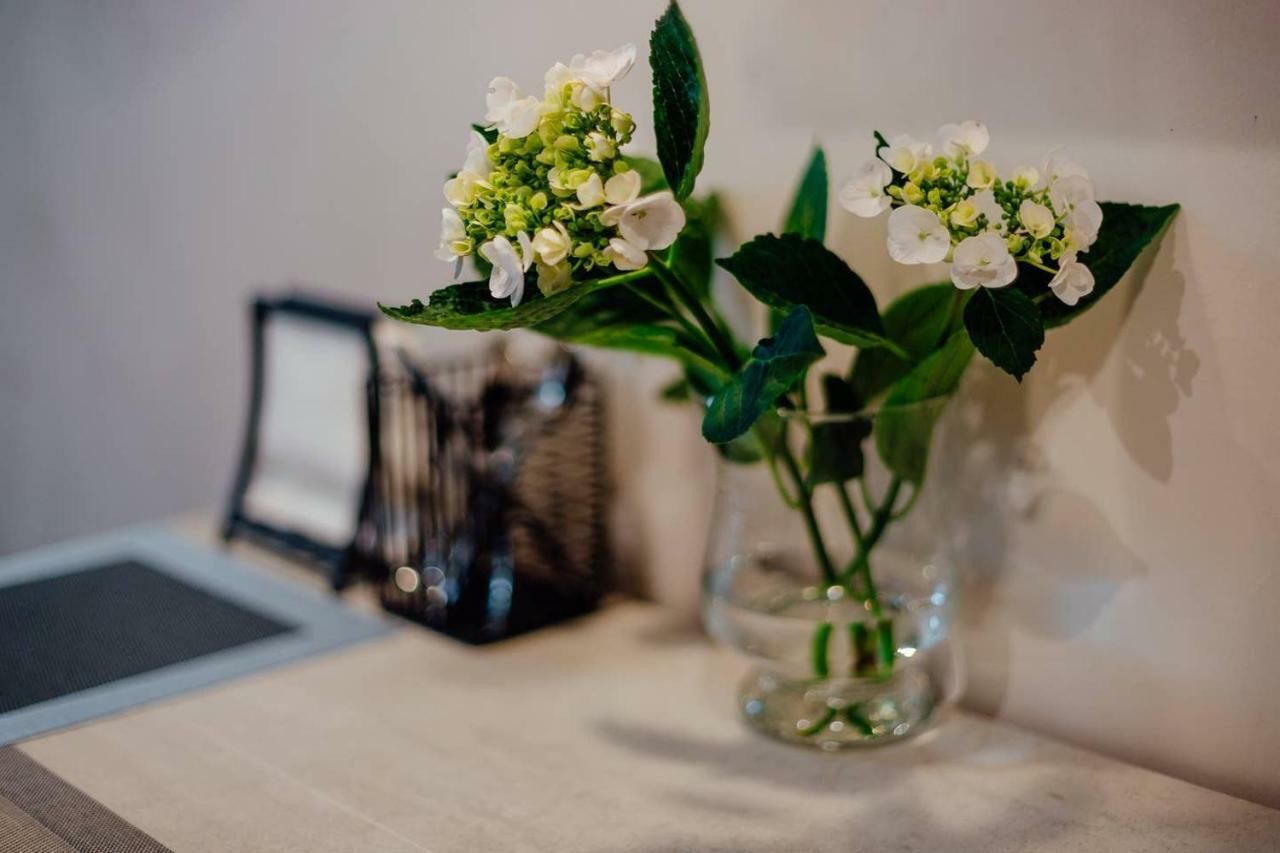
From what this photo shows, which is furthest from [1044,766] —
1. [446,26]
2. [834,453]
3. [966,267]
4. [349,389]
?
[446,26]

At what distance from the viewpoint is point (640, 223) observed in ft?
2.93

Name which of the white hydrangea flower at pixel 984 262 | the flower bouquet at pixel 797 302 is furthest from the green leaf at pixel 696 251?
the white hydrangea flower at pixel 984 262

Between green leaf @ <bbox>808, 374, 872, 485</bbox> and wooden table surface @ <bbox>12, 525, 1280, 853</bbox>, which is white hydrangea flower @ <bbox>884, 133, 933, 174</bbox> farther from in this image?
wooden table surface @ <bbox>12, 525, 1280, 853</bbox>

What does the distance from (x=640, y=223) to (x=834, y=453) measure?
223mm

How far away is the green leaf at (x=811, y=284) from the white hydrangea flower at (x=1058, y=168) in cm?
14

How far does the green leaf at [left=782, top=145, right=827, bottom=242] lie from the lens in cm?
104

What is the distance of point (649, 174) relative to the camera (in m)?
1.04

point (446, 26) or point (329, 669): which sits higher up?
point (446, 26)

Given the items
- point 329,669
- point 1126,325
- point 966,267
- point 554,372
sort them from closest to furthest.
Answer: point 966,267
point 1126,325
point 329,669
point 554,372

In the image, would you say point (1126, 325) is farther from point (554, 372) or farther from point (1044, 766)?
point (554, 372)

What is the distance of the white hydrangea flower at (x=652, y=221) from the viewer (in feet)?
2.90

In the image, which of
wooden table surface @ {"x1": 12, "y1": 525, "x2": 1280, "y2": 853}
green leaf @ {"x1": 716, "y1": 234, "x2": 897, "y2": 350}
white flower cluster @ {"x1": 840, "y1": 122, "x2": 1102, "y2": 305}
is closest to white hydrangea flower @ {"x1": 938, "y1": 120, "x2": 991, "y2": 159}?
white flower cluster @ {"x1": 840, "y1": 122, "x2": 1102, "y2": 305}

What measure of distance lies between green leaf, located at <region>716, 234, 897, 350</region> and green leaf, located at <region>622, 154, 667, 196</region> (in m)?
0.13

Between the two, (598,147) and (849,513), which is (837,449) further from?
(598,147)
